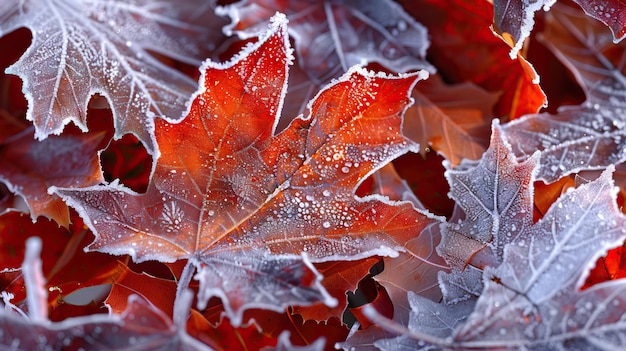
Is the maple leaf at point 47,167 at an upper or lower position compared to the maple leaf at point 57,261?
upper

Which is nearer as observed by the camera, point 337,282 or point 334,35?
point 337,282

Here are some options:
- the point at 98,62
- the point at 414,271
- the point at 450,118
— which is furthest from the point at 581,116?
the point at 98,62

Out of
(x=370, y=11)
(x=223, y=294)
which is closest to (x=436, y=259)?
(x=223, y=294)

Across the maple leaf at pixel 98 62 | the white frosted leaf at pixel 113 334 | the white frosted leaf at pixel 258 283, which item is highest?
the maple leaf at pixel 98 62

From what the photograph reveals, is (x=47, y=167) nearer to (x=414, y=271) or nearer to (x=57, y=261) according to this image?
(x=57, y=261)

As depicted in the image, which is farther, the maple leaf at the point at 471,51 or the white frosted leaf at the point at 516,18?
the maple leaf at the point at 471,51

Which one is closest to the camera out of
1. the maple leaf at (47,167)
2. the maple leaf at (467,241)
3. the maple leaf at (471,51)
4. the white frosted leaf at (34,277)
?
the white frosted leaf at (34,277)

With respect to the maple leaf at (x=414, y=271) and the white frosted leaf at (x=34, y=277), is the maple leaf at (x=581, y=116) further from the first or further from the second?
the white frosted leaf at (x=34, y=277)

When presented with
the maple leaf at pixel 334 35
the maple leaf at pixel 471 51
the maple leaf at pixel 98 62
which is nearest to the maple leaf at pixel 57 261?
A: the maple leaf at pixel 98 62
